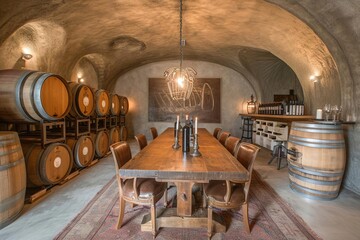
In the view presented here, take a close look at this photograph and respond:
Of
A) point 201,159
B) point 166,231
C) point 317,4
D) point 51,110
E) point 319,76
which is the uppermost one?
point 317,4

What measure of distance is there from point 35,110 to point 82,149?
4.19 ft

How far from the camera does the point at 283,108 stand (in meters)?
5.50

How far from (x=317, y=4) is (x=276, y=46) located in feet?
6.18

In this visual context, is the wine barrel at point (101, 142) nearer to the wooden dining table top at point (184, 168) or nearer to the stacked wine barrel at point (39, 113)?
the stacked wine barrel at point (39, 113)

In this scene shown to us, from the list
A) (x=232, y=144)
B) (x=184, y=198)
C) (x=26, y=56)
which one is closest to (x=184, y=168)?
(x=184, y=198)

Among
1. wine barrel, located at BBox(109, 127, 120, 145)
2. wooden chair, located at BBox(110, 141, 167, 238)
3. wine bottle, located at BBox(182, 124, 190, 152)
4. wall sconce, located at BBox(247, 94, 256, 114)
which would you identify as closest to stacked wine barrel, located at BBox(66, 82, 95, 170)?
wine barrel, located at BBox(109, 127, 120, 145)

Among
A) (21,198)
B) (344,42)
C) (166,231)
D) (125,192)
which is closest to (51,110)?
(21,198)

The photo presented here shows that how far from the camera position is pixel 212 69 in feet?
25.0

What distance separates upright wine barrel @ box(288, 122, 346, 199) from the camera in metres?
2.54

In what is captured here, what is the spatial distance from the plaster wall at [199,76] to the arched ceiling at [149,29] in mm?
1876

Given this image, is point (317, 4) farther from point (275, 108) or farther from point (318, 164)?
point (275, 108)

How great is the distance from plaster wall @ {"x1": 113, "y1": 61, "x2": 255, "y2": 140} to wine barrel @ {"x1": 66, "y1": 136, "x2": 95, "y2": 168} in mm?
3907

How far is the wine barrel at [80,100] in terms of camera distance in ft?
11.5

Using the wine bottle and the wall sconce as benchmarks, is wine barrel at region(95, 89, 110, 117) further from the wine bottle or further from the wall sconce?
the wall sconce
